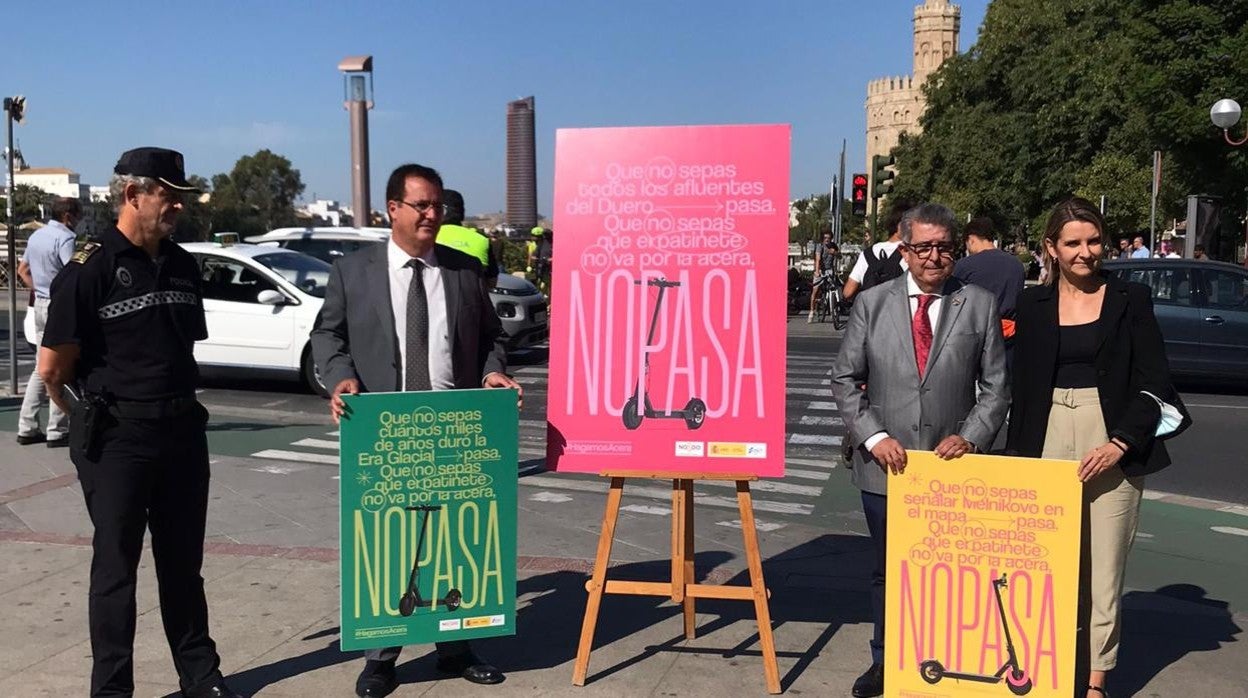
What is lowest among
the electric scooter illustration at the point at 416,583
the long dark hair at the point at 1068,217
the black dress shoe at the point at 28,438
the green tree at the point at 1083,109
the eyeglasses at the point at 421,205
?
the black dress shoe at the point at 28,438

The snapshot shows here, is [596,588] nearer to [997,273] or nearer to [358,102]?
[997,273]

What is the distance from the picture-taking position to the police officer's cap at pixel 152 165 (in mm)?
4004

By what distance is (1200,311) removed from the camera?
1395 cm

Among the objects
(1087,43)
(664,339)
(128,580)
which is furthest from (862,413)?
(1087,43)

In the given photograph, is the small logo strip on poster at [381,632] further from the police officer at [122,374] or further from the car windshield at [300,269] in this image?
the car windshield at [300,269]

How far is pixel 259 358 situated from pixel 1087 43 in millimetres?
36504

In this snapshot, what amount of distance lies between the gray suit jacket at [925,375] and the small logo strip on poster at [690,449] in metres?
0.52

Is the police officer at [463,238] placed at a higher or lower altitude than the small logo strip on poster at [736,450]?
higher

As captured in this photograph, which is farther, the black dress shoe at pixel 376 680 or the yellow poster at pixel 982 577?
the black dress shoe at pixel 376 680

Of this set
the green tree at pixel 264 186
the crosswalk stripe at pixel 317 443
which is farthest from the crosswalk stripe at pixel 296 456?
the green tree at pixel 264 186

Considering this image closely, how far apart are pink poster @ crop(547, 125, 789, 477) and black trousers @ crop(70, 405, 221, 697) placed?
128 centimetres

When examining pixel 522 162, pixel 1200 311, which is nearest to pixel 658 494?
pixel 1200 311

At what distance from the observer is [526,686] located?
439 centimetres

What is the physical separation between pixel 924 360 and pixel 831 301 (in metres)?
19.0
